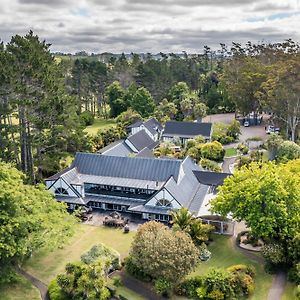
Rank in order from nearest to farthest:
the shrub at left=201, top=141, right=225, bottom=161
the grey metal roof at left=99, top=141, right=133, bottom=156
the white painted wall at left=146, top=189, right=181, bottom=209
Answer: the white painted wall at left=146, top=189, right=181, bottom=209
the grey metal roof at left=99, top=141, right=133, bottom=156
the shrub at left=201, top=141, right=225, bottom=161

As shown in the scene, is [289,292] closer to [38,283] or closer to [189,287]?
[189,287]

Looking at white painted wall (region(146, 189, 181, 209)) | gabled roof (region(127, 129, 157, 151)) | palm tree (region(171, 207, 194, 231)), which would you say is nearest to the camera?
palm tree (region(171, 207, 194, 231))

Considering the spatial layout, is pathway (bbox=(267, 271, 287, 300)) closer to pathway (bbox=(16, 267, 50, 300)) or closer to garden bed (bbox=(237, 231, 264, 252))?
garden bed (bbox=(237, 231, 264, 252))

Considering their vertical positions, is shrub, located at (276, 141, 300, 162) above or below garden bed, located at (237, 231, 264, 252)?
above

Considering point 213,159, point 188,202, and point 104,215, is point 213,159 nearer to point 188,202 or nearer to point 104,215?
point 188,202

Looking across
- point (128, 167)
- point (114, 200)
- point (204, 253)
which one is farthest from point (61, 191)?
point (204, 253)

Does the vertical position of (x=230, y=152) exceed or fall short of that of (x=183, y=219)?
it falls short

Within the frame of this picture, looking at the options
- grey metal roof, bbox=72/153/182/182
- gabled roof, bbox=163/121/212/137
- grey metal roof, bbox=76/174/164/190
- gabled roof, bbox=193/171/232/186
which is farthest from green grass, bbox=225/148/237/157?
grey metal roof, bbox=76/174/164/190
